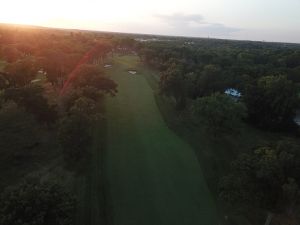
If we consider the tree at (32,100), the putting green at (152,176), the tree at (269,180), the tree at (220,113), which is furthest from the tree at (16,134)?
the tree at (269,180)

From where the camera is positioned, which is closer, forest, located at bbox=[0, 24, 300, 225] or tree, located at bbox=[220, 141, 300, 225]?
tree, located at bbox=[220, 141, 300, 225]

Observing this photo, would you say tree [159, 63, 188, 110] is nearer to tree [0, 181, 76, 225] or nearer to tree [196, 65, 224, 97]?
tree [196, 65, 224, 97]

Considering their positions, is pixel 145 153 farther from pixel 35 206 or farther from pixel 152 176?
pixel 35 206

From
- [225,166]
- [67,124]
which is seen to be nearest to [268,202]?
[225,166]

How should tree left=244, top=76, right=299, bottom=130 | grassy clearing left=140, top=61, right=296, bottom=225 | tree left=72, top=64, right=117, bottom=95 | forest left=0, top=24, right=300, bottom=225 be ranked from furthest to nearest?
tree left=244, top=76, right=299, bottom=130 → tree left=72, top=64, right=117, bottom=95 → grassy clearing left=140, top=61, right=296, bottom=225 → forest left=0, top=24, right=300, bottom=225

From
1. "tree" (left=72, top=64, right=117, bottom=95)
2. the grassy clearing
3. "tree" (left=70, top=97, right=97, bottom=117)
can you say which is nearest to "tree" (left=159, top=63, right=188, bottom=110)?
the grassy clearing

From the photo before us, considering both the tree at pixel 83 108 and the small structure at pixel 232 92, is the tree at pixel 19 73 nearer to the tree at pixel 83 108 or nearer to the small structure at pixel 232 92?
the tree at pixel 83 108
